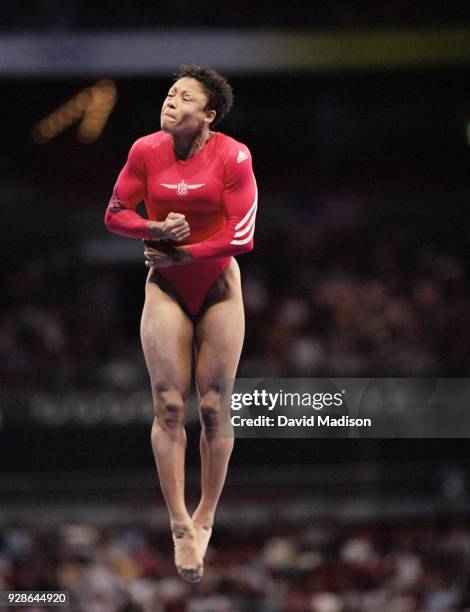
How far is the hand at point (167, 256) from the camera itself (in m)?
6.09

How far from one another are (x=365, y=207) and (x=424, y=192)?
31.7 inches

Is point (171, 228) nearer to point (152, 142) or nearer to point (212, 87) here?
point (152, 142)

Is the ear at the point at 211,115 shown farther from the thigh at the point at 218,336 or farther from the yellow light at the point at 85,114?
the yellow light at the point at 85,114

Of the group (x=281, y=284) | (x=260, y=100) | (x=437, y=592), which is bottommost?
(x=437, y=592)

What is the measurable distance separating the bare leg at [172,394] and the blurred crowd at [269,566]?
4.58 m

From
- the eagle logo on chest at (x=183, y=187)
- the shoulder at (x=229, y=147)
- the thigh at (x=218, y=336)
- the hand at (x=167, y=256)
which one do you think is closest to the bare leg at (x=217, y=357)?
the thigh at (x=218, y=336)

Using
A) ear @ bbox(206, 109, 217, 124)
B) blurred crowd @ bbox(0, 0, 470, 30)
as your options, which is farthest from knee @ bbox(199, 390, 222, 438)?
blurred crowd @ bbox(0, 0, 470, 30)

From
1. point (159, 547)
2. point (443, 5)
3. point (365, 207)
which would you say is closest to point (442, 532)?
point (159, 547)

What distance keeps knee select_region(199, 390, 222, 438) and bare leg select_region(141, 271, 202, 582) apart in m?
0.12

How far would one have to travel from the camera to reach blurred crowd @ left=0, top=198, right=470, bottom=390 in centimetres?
1239

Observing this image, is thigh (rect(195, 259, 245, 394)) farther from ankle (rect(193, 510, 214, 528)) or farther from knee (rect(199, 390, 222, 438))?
ankle (rect(193, 510, 214, 528))

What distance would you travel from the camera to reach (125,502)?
11086 mm

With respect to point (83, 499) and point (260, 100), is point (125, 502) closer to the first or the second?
point (83, 499)

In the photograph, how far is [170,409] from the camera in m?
6.26
